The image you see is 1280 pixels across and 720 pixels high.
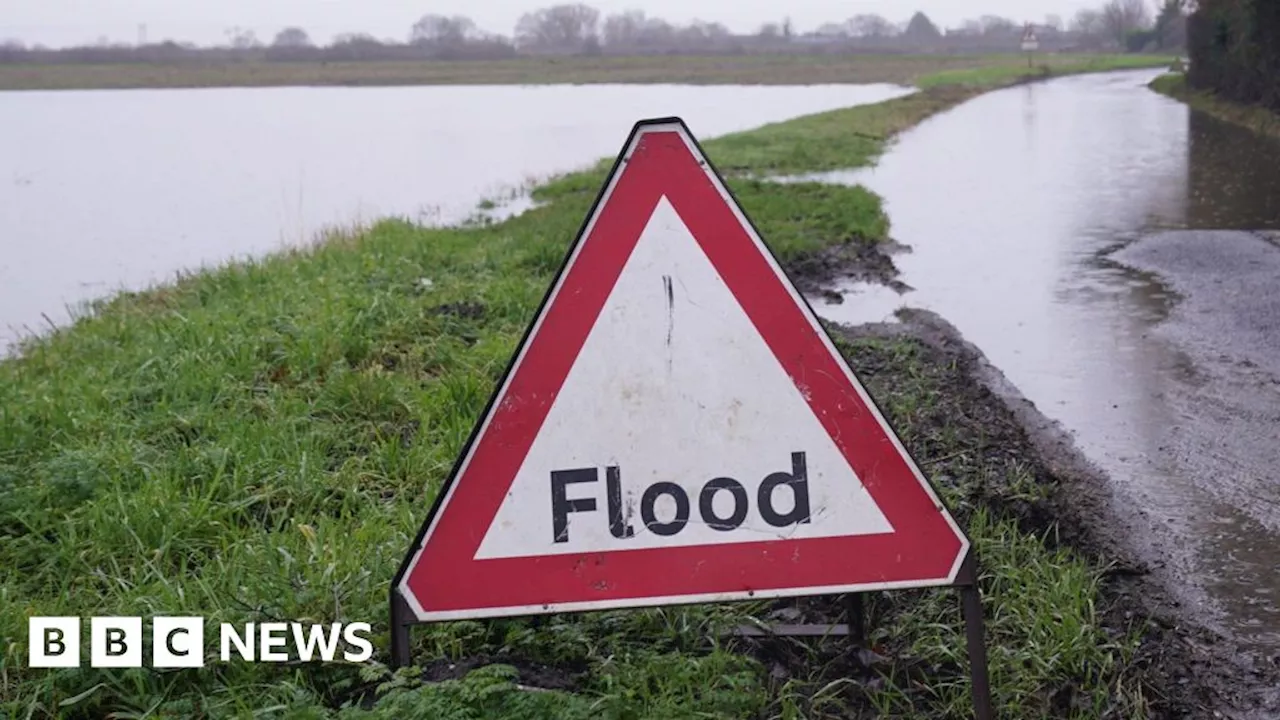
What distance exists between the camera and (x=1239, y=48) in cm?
2833

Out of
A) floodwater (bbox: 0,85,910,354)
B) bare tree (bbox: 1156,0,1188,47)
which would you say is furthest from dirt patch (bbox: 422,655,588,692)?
bare tree (bbox: 1156,0,1188,47)

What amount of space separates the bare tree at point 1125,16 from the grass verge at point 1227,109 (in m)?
100

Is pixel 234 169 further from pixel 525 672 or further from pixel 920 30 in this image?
pixel 920 30

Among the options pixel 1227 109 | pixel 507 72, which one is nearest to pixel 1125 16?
pixel 507 72

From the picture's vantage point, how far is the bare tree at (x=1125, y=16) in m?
140

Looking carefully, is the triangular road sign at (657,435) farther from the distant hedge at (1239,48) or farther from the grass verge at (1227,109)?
the distant hedge at (1239,48)

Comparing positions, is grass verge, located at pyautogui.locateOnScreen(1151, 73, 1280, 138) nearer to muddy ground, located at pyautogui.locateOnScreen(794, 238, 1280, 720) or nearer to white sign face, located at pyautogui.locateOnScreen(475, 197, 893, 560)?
muddy ground, located at pyautogui.locateOnScreen(794, 238, 1280, 720)

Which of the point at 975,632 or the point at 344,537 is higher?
the point at 975,632

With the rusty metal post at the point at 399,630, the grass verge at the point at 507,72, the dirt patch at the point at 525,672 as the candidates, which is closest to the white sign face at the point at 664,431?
the rusty metal post at the point at 399,630

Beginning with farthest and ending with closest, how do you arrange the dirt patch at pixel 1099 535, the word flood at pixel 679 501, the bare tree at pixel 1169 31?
the bare tree at pixel 1169 31
the dirt patch at pixel 1099 535
the word flood at pixel 679 501

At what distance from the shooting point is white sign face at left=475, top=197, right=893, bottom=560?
2592mm

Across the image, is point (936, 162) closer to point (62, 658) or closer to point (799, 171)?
point (799, 171)

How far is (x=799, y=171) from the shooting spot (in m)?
20.5

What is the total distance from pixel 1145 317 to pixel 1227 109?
88.0 feet
